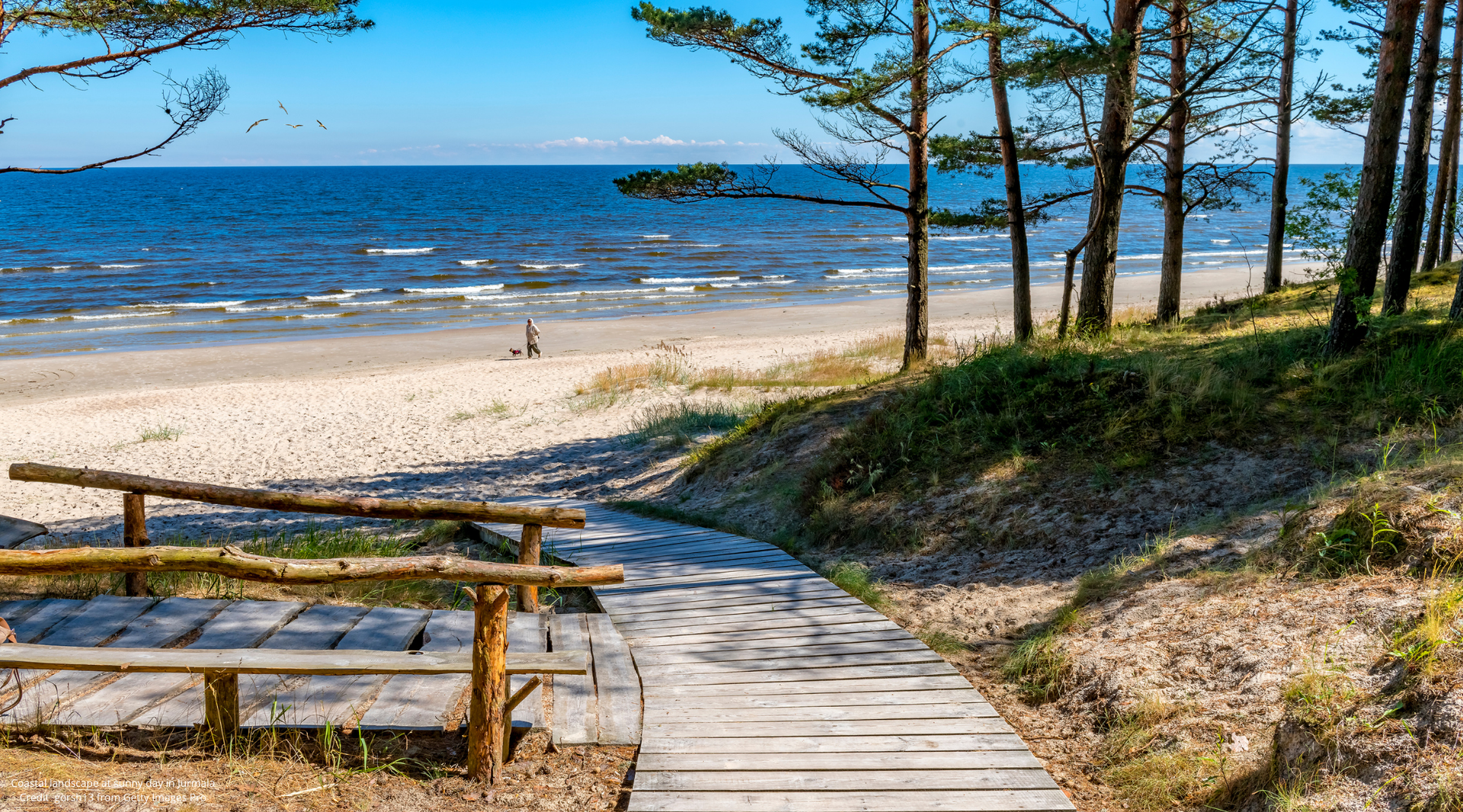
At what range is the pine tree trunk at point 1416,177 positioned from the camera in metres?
8.72

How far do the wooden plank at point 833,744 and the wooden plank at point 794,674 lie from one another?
0.59m

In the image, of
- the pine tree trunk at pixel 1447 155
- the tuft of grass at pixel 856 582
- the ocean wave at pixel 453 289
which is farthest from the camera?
the ocean wave at pixel 453 289

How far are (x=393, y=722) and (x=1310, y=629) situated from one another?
163 inches

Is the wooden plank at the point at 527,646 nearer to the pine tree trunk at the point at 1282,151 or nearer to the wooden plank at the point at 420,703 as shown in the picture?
the wooden plank at the point at 420,703

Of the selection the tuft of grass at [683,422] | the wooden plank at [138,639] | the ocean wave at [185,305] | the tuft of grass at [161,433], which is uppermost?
the ocean wave at [185,305]

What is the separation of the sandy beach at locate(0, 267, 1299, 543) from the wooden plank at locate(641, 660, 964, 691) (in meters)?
6.78

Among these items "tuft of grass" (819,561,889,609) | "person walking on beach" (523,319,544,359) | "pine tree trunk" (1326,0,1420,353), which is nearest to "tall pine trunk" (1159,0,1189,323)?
"pine tree trunk" (1326,0,1420,353)

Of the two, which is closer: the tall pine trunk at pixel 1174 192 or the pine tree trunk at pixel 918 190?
the pine tree trunk at pixel 918 190

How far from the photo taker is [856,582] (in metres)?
6.03

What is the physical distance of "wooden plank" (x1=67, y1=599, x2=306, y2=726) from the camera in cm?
363

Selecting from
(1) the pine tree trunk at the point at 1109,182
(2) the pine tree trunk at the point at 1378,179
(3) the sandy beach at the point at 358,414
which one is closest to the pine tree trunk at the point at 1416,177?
(2) the pine tree trunk at the point at 1378,179

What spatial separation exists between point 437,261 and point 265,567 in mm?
46590

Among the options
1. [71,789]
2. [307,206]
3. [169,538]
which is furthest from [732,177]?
[307,206]

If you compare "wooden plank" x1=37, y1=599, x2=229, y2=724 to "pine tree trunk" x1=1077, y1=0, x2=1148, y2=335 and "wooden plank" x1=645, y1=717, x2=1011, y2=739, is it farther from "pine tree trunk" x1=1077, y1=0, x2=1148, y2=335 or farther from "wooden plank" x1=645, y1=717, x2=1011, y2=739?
"pine tree trunk" x1=1077, y1=0, x2=1148, y2=335
